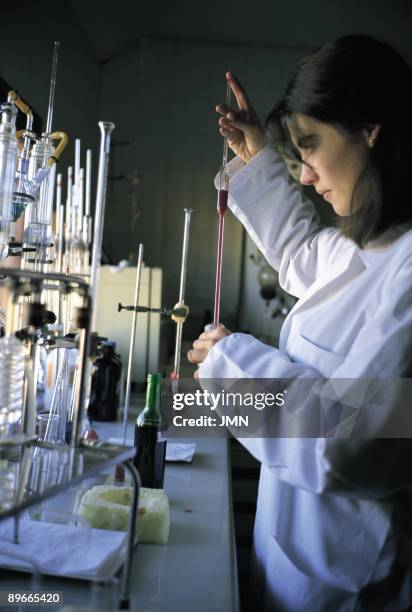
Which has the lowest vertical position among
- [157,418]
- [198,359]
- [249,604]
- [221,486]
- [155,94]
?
[249,604]

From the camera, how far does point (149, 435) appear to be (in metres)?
1.36

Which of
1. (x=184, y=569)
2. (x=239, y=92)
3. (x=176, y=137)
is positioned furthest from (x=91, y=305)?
(x=176, y=137)

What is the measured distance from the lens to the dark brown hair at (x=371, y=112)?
1.04 metres

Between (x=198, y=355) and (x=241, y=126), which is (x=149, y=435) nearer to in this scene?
(x=198, y=355)

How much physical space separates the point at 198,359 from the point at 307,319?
21 centimetres

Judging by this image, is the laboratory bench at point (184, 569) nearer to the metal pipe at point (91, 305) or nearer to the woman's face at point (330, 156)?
the metal pipe at point (91, 305)

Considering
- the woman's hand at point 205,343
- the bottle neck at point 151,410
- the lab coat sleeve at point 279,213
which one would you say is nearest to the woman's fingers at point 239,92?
the lab coat sleeve at point 279,213

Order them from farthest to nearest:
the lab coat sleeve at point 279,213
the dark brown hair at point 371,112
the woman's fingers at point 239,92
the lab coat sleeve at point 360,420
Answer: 1. the lab coat sleeve at point 279,213
2. the woman's fingers at point 239,92
3. the dark brown hair at point 371,112
4. the lab coat sleeve at point 360,420

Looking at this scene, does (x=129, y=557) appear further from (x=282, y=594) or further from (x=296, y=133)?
(x=296, y=133)

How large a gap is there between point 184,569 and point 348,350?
0.44 meters

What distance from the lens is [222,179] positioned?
1.36m

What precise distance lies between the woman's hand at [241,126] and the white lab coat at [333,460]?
0.39m

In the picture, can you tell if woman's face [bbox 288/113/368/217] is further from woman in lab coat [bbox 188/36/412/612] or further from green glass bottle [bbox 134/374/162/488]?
green glass bottle [bbox 134/374/162/488]

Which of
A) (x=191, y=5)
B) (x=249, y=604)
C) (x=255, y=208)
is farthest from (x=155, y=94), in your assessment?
(x=249, y=604)
